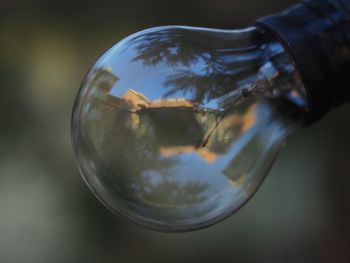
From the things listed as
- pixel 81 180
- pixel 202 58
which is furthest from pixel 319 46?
pixel 81 180

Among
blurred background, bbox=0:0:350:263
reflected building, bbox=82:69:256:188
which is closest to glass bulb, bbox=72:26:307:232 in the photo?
reflected building, bbox=82:69:256:188

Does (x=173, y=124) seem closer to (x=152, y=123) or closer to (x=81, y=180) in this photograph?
(x=152, y=123)

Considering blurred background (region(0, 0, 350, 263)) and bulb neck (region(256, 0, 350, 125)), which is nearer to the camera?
bulb neck (region(256, 0, 350, 125))

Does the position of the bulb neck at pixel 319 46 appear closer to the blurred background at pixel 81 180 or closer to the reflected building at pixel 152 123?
the reflected building at pixel 152 123

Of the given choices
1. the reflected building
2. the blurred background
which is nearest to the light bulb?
the reflected building

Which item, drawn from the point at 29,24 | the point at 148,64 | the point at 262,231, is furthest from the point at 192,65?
the point at 262,231

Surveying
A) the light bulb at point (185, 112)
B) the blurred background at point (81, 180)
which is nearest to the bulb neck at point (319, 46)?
the light bulb at point (185, 112)

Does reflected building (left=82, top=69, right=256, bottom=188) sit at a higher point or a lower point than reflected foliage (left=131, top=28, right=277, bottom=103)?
lower

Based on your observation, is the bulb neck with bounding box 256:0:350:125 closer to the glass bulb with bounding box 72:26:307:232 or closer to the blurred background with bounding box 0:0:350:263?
the glass bulb with bounding box 72:26:307:232

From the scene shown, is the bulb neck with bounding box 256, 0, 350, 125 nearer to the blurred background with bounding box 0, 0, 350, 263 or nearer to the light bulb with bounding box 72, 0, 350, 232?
the light bulb with bounding box 72, 0, 350, 232
